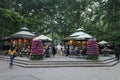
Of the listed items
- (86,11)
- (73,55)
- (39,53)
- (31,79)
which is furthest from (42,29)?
(31,79)

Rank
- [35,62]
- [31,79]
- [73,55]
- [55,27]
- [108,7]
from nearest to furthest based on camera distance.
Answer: [31,79] < [35,62] < [73,55] < [108,7] < [55,27]

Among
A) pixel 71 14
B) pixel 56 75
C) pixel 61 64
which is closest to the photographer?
pixel 56 75

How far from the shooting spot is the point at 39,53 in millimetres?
22422

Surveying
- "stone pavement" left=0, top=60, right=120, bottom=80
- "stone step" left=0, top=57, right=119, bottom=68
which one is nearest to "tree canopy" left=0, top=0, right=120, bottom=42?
"stone step" left=0, top=57, right=119, bottom=68

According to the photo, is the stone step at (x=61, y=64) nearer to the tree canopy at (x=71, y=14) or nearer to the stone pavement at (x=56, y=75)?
the stone pavement at (x=56, y=75)

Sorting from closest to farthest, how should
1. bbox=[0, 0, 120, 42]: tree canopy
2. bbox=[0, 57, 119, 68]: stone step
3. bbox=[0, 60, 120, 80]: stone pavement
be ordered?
1. bbox=[0, 60, 120, 80]: stone pavement
2. bbox=[0, 57, 119, 68]: stone step
3. bbox=[0, 0, 120, 42]: tree canopy

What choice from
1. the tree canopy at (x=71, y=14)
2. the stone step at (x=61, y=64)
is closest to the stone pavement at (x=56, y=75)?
the stone step at (x=61, y=64)

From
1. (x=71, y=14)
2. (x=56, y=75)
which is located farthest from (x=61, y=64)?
(x=71, y=14)

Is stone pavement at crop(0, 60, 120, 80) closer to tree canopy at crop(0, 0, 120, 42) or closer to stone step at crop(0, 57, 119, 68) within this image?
stone step at crop(0, 57, 119, 68)

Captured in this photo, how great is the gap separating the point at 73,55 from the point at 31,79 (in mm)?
14932

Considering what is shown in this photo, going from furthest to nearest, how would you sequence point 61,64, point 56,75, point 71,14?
point 71,14
point 61,64
point 56,75

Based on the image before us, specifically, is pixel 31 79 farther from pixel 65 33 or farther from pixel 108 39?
pixel 65 33

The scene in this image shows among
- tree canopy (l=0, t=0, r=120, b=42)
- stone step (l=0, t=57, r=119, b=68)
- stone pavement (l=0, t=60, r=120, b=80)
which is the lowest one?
stone pavement (l=0, t=60, r=120, b=80)

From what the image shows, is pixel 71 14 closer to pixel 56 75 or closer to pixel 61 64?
pixel 61 64
